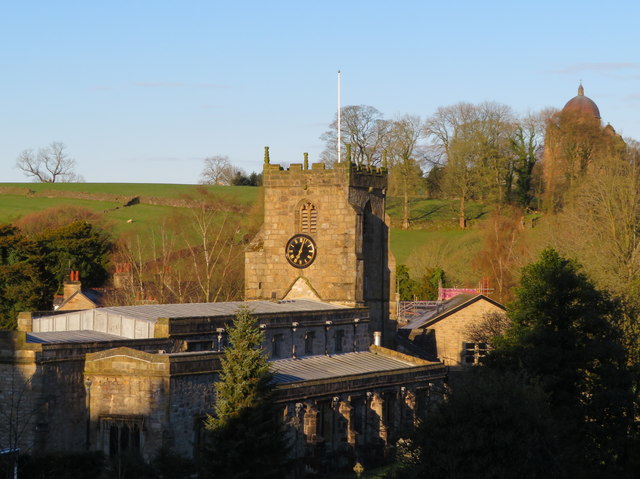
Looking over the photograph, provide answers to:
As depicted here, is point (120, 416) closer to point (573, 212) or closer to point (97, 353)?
point (97, 353)

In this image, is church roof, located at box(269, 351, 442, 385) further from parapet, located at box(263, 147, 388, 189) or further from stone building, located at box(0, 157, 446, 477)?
parapet, located at box(263, 147, 388, 189)

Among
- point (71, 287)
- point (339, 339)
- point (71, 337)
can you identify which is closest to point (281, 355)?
point (339, 339)

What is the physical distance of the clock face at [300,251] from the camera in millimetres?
57312

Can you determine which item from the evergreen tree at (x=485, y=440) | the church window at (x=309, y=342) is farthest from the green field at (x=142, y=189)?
the evergreen tree at (x=485, y=440)

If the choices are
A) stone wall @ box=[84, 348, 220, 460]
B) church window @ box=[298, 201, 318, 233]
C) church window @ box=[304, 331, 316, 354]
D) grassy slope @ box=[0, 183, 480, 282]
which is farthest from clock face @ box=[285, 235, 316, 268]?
grassy slope @ box=[0, 183, 480, 282]

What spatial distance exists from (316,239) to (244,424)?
24205 mm

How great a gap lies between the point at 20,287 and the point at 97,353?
4272 centimetres

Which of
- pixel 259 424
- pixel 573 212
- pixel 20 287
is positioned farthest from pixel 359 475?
pixel 20 287

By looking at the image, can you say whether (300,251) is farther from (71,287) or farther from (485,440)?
(485,440)

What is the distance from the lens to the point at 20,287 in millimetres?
76750

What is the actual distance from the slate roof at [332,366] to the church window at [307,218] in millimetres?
7821

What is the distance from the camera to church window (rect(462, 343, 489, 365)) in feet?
217

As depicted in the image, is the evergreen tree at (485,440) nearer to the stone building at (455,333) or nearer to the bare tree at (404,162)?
the stone building at (455,333)

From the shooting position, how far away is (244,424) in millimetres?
33844
